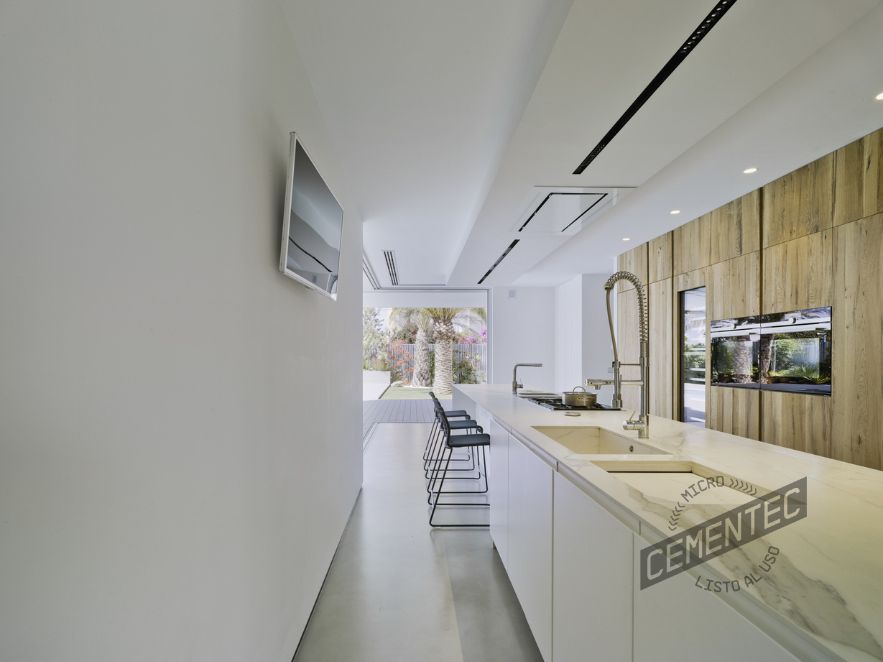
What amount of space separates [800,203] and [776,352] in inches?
43.0

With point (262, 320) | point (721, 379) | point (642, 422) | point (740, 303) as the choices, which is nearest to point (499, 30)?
point (262, 320)

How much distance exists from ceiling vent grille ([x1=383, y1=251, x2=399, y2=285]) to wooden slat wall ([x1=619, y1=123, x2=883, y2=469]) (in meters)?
3.74

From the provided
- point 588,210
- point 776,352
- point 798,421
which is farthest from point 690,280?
point 798,421

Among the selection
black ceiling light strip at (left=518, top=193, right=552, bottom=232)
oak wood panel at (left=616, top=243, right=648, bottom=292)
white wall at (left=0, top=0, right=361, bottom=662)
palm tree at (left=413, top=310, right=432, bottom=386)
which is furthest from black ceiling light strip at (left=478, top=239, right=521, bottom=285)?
palm tree at (left=413, top=310, right=432, bottom=386)

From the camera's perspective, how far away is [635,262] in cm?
545

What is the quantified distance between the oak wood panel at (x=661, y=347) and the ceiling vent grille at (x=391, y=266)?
3427 millimetres

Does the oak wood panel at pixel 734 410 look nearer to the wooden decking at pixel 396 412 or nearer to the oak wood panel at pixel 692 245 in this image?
the oak wood panel at pixel 692 245

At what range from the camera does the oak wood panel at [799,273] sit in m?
2.90

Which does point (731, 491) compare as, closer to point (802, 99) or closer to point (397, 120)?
point (802, 99)

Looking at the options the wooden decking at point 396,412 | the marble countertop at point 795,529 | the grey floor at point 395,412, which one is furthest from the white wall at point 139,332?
the wooden decking at point 396,412

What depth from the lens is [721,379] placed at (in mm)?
3926

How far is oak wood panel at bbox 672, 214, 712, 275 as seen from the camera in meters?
4.14
